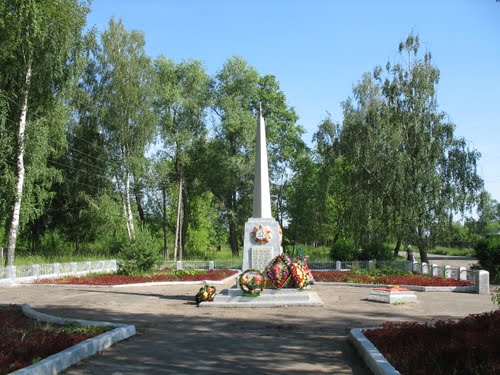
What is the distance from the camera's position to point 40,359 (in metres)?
7.04

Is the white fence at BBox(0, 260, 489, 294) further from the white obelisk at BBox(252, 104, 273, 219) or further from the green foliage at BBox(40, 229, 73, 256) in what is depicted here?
the green foliage at BBox(40, 229, 73, 256)

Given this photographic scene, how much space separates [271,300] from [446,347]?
8.48 meters

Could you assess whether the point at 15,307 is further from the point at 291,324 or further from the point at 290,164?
the point at 290,164

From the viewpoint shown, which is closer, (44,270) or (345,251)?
(44,270)

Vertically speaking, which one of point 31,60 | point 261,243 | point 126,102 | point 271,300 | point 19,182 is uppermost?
point 126,102

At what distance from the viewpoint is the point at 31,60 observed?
24328mm

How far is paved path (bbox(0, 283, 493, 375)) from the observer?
7.43m

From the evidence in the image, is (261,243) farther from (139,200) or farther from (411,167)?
(139,200)

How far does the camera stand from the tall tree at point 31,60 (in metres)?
23.2

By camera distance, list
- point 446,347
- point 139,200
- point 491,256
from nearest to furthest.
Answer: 1. point 446,347
2. point 491,256
3. point 139,200

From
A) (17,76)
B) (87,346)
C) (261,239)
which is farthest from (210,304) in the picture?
Answer: (17,76)

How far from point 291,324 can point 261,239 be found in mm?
5983

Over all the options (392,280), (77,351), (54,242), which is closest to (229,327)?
(77,351)

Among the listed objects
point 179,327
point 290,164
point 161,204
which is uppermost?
point 290,164
